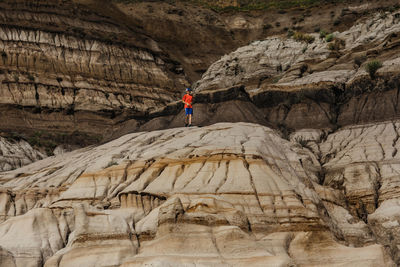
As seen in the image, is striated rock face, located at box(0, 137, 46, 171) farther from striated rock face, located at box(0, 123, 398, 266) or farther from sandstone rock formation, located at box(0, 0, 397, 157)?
striated rock face, located at box(0, 123, 398, 266)

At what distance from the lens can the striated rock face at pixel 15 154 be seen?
40.3 metres

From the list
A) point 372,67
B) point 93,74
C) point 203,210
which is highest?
point 93,74

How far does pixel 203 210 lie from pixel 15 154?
91.4ft

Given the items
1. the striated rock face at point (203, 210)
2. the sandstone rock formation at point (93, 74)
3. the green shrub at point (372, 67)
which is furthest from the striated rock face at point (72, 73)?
the striated rock face at point (203, 210)

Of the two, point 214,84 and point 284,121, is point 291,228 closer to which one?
point 284,121

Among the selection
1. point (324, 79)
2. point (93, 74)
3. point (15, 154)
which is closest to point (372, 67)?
point (324, 79)

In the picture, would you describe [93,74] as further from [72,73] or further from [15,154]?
[15,154]

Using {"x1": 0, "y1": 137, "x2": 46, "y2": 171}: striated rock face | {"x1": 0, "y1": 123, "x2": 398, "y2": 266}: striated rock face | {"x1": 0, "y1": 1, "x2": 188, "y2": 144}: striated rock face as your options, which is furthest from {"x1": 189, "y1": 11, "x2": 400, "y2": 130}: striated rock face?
{"x1": 0, "y1": 137, "x2": 46, "y2": 171}: striated rock face

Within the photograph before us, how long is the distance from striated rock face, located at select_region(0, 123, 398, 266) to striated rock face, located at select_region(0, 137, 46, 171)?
39.4 ft

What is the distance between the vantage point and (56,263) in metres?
17.2

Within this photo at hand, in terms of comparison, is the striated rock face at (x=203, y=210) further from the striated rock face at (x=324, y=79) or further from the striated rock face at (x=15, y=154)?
the striated rock face at (x=15, y=154)

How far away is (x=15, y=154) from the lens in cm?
4212

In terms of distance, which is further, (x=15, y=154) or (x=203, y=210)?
(x=15, y=154)

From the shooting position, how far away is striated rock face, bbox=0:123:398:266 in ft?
55.6
